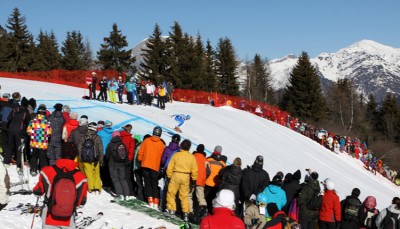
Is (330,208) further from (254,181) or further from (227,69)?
(227,69)

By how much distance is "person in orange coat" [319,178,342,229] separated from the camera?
859 cm

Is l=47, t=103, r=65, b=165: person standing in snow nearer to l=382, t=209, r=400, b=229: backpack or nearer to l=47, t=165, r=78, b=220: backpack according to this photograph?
l=47, t=165, r=78, b=220: backpack

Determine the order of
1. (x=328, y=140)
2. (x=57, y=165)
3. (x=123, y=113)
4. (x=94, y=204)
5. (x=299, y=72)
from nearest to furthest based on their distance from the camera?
1. (x=57, y=165)
2. (x=94, y=204)
3. (x=123, y=113)
4. (x=328, y=140)
5. (x=299, y=72)

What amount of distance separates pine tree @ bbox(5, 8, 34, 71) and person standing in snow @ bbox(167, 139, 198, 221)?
47280mm

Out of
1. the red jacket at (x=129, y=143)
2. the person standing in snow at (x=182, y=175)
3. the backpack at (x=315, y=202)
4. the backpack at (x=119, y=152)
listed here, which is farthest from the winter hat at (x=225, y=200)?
the red jacket at (x=129, y=143)

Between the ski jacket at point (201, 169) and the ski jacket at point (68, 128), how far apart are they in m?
2.82

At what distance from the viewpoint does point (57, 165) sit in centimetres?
554

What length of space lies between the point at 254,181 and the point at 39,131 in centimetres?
481

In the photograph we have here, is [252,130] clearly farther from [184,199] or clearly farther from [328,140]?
[184,199]

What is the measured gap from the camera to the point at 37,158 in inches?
391

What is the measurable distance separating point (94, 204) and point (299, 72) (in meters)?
52.2

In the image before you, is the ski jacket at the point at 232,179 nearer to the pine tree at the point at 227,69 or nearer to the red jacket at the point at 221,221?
the red jacket at the point at 221,221

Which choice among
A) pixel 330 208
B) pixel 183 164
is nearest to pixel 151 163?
pixel 183 164

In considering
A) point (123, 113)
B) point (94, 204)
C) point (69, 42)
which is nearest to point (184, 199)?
point (94, 204)
